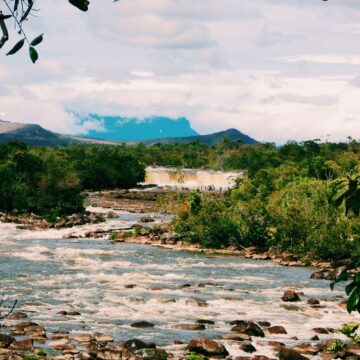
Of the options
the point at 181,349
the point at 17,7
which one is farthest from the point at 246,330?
the point at 17,7

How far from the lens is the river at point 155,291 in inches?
866

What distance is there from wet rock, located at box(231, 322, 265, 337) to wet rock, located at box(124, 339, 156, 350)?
3419 millimetres

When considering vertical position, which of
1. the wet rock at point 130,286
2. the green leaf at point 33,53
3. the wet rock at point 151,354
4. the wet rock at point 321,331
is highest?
the green leaf at point 33,53

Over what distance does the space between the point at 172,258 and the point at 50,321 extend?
722 inches

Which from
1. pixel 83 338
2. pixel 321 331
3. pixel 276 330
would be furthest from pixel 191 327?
pixel 321 331

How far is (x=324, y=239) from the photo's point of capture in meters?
39.8

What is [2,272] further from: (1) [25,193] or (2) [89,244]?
(1) [25,193]

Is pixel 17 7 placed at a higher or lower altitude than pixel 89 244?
higher

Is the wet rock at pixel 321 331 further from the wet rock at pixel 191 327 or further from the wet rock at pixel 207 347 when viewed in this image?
the wet rock at pixel 207 347

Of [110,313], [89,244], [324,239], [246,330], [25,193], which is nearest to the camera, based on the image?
[246,330]

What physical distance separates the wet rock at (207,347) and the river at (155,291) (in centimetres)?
45

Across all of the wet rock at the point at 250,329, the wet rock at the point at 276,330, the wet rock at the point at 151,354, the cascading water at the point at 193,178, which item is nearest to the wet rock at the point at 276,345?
the wet rock at the point at 250,329

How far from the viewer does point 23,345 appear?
18.2 metres

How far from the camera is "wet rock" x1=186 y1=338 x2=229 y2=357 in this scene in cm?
1833
